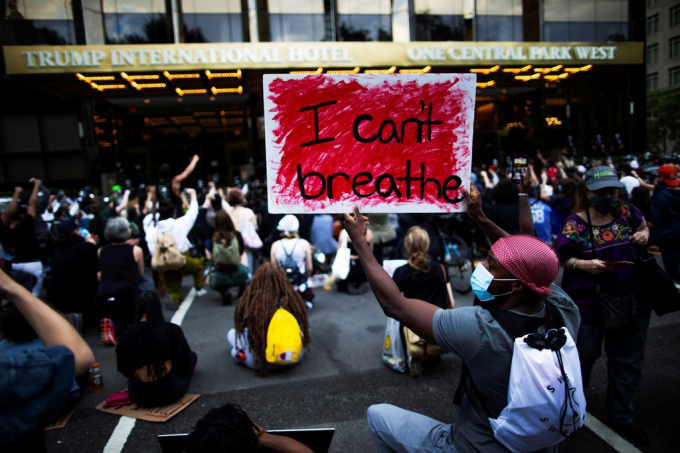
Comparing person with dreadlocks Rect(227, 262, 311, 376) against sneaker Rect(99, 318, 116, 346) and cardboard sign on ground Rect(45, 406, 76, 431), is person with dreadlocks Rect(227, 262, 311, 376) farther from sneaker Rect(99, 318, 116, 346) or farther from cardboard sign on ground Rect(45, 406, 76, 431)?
sneaker Rect(99, 318, 116, 346)

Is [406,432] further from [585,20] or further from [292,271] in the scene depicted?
[585,20]

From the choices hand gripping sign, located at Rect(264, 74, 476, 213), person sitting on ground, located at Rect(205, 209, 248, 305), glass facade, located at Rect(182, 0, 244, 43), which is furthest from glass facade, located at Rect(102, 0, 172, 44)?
hand gripping sign, located at Rect(264, 74, 476, 213)

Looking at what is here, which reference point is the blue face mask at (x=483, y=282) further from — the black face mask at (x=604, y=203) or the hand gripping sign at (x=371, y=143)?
the black face mask at (x=604, y=203)

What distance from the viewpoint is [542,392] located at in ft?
5.53

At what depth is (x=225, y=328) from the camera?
617 centimetres

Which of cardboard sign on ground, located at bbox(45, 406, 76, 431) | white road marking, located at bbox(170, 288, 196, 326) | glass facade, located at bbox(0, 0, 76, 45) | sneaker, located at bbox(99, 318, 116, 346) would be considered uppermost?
glass facade, located at bbox(0, 0, 76, 45)

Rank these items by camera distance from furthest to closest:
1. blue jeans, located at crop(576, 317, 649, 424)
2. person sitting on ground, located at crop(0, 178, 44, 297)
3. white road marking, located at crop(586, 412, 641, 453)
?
person sitting on ground, located at crop(0, 178, 44, 297) < blue jeans, located at crop(576, 317, 649, 424) < white road marking, located at crop(586, 412, 641, 453)

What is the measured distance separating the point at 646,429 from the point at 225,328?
4730 millimetres

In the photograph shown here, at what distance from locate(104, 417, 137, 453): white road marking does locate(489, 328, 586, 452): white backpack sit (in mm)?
3065

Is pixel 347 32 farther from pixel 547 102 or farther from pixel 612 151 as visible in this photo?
pixel 612 151

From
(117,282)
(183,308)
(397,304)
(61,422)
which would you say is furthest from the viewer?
(183,308)

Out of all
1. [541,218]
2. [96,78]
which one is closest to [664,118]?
[541,218]

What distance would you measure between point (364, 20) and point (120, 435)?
2010 centimetres

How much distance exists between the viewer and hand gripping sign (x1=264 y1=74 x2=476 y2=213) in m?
2.40
